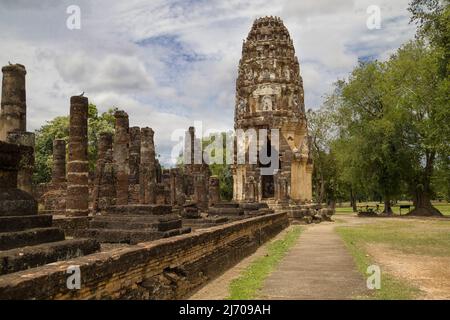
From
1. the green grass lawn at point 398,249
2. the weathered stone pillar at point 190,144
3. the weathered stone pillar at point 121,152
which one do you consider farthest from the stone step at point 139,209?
the weathered stone pillar at point 190,144

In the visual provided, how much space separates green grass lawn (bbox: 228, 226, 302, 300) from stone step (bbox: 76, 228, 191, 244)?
1.50m

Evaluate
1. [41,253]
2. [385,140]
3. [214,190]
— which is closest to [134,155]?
[214,190]

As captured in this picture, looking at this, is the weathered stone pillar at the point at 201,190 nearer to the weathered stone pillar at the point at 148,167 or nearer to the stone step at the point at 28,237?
the weathered stone pillar at the point at 148,167

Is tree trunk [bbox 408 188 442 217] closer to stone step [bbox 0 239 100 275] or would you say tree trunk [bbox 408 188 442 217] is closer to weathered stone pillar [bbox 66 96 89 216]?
weathered stone pillar [bbox 66 96 89 216]

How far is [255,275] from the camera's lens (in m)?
9.13

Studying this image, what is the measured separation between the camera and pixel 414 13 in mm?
15734

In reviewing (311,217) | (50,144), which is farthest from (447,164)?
(50,144)

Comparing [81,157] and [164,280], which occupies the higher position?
[81,157]

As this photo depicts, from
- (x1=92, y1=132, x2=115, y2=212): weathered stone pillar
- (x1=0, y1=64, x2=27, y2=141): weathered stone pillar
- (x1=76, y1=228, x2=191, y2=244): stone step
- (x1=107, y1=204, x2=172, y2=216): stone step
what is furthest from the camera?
(x1=92, y1=132, x2=115, y2=212): weathered stone pillar

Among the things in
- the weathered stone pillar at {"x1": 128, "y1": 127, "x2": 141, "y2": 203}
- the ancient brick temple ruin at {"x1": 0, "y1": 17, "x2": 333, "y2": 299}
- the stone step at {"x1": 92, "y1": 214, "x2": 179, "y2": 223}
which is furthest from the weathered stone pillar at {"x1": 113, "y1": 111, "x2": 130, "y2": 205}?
the stone step at {"x1": 92, "y1": 214, "x2": 179, "y2": 223}

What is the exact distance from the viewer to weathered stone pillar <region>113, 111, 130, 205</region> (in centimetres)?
1616
